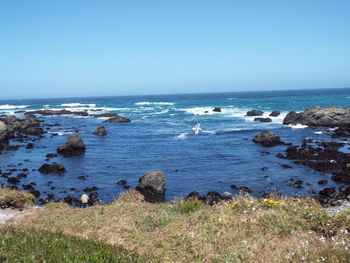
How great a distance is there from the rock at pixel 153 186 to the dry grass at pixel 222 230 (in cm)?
856

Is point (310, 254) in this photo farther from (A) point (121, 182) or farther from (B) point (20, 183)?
(B) point (20, 183)

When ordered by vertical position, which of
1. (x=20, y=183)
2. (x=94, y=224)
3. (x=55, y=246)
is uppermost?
(x=55, y=246)

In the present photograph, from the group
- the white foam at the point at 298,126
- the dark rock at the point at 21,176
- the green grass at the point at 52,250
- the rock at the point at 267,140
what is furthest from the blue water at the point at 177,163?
the green grass at the point at 52,250

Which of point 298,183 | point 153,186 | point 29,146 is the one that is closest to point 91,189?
point 153,186

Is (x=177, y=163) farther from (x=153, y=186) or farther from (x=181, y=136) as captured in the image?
(x=181, y=136)

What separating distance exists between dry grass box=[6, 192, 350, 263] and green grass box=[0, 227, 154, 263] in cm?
168

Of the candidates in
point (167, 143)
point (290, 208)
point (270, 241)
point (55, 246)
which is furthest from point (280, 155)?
point (55, 246)

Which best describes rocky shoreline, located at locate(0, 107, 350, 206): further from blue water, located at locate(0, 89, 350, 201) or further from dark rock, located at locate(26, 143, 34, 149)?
blue water, located at locate(0, 89, 350, 201)

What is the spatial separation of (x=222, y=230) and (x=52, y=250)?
5.22m

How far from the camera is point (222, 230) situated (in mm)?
8945

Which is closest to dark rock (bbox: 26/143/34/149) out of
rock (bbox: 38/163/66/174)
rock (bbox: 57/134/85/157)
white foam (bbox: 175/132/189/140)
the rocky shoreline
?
the rocky shoreline

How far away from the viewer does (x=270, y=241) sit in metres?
7.99

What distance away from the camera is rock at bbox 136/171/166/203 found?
20766 millimetres

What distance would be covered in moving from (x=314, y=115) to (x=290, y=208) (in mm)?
46482
